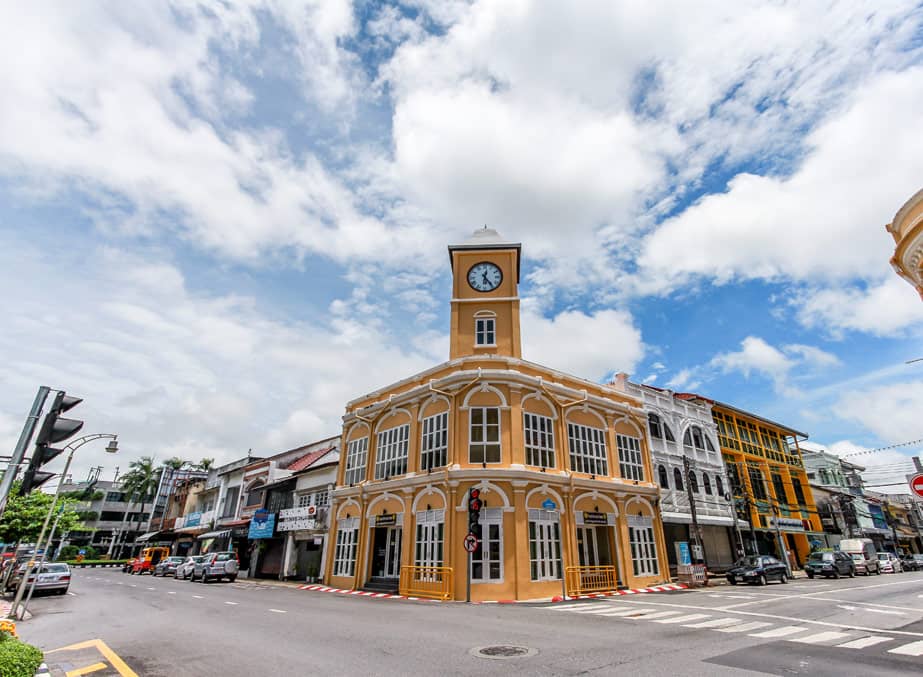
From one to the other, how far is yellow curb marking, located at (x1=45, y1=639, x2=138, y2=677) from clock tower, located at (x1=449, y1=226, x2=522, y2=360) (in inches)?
683

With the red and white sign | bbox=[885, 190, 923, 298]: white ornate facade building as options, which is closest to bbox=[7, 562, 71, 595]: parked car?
the red and white sign

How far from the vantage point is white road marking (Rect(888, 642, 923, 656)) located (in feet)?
27.0

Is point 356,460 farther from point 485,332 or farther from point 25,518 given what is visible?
point 25,518

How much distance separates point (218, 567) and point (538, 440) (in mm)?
21501

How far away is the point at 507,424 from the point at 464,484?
10.6 feet

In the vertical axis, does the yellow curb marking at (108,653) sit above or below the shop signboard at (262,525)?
below

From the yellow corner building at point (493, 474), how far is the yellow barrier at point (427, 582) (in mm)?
58

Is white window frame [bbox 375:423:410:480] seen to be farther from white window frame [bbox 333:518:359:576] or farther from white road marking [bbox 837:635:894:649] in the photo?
white road marking [bbox 837:635:894:649]

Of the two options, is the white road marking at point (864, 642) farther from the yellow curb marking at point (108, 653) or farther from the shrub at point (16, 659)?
the shrub at point (16, 659)

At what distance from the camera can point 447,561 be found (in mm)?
19281

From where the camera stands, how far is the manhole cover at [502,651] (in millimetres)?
8172

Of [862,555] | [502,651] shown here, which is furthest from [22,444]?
[862,555]

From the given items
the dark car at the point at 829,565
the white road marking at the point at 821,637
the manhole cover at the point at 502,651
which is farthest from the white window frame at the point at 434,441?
the dark car at the point at 829,565

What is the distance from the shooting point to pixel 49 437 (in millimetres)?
7234
